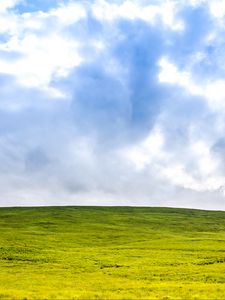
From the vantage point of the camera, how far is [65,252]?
246 ft

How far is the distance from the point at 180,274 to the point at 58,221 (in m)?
88.4

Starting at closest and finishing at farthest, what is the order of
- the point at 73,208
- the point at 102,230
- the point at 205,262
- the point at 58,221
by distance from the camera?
the point at 205,262, the point at 102,230, the point at 58,221, the point at 73,208

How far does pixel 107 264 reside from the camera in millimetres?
61719

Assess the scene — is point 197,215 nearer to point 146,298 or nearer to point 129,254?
point 129,254

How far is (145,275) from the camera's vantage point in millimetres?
52188

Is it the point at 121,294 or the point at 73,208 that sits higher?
the point at 73,208

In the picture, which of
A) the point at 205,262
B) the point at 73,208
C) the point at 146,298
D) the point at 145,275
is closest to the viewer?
the point at 146,298

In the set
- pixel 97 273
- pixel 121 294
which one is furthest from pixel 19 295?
pixel 97 273

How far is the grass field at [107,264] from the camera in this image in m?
41.2

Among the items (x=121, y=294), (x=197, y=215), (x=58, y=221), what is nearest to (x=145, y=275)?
(x=121, y=294)

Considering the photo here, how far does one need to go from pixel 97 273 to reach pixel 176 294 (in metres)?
16.2

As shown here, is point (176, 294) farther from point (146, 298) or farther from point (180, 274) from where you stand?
point (180, 274)

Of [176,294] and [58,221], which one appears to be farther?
[58,221]

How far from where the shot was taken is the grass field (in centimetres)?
4122
